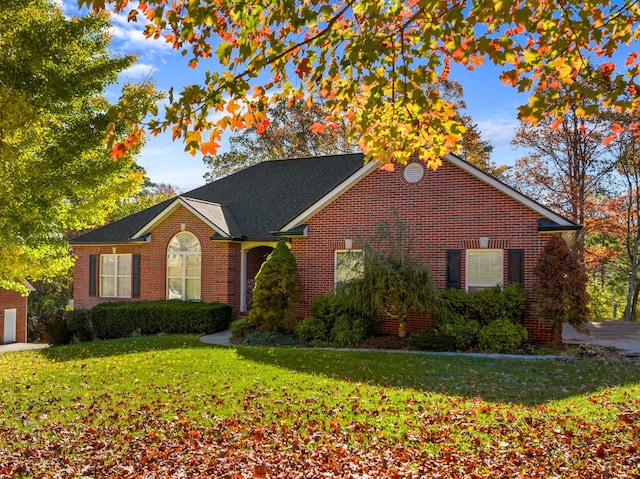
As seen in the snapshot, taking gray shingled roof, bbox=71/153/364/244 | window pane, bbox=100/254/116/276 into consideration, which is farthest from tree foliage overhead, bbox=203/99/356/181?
window pane, bbox=100/254/116/276

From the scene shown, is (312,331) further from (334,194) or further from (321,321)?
(334,194)

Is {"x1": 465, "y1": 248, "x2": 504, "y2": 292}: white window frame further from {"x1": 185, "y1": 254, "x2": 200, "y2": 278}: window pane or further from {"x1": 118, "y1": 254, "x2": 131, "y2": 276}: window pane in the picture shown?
{"x1": 118, "y1": 254, "x2": 131, "y2": 276}: window pane

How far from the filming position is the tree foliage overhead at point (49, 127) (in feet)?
39.5

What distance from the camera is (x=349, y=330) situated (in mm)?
14133

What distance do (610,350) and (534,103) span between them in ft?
34.7

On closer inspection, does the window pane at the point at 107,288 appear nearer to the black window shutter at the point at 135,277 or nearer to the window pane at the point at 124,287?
the window pane at the point at 124,287

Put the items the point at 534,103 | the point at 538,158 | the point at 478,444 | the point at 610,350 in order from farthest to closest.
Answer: the point at 538,158 → the point at 610,350 → the point at 478,444 → the point at 534,103

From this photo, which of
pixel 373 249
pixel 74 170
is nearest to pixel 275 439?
pixel 373 249

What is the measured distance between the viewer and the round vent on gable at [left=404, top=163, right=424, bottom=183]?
14.9m

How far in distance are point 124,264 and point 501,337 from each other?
14528mm

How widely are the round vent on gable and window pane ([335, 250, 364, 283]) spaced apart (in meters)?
2.46

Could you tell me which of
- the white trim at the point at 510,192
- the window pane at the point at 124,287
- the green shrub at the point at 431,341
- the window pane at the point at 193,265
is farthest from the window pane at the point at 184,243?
the white trim at the point at 510,192

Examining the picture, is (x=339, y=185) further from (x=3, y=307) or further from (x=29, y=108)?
(x=3, y=307)

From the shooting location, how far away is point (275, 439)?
6102mm
